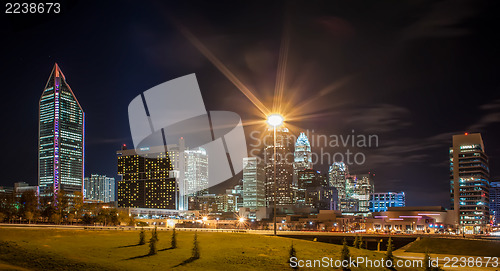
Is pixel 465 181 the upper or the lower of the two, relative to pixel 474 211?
upper

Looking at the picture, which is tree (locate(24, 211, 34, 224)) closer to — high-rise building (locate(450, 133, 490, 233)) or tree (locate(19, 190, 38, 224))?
tree (locate(19, 190, 38, 224))

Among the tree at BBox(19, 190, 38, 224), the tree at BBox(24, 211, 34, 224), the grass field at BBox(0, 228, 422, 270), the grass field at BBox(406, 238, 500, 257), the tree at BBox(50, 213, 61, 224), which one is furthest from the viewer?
the tree at BBox(50, 213, 61, 224)

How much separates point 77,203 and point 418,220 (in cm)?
11125

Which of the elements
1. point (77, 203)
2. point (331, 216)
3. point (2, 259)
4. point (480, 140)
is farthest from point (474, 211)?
point (2, 259)

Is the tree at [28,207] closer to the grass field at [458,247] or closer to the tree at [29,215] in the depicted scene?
the tree at [29,215]

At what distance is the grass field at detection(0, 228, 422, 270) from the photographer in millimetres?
24516

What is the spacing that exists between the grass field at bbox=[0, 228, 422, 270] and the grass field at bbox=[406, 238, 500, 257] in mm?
26696

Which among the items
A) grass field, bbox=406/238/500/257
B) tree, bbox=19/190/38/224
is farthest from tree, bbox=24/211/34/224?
grass field, bbox=406/238/500/257

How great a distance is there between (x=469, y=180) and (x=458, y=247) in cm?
12769

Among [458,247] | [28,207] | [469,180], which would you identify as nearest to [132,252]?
[458,247]

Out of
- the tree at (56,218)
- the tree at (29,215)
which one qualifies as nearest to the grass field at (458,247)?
the tree at (56,218)

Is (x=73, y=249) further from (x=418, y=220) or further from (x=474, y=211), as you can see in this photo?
(x=474, y=211)

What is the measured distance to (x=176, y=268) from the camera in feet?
84.9

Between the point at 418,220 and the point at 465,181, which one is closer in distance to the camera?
the point at 418,220
